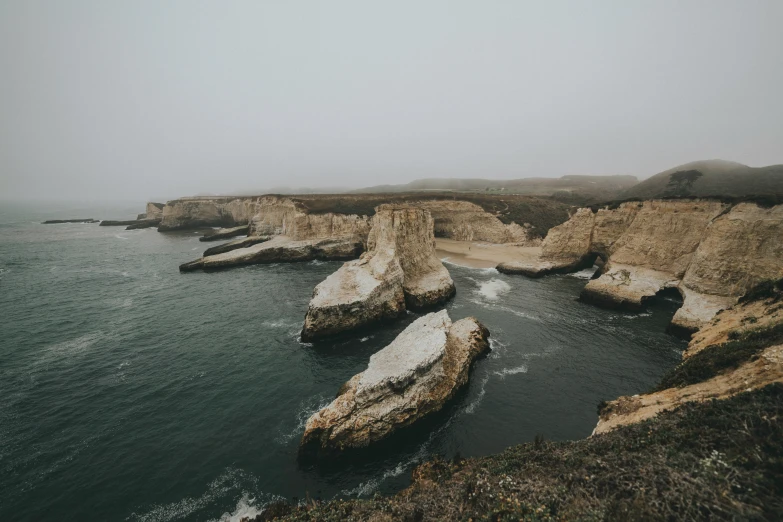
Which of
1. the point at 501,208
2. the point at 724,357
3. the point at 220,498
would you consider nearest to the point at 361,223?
the point at 501,208

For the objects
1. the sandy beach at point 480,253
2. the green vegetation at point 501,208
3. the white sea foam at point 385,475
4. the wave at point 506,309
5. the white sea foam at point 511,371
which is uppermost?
the green vegetation at point 501,208

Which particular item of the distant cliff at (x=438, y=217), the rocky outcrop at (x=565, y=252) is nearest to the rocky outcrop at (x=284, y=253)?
the distant cliff at (x=438, y=217)

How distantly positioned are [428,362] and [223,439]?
12.1m

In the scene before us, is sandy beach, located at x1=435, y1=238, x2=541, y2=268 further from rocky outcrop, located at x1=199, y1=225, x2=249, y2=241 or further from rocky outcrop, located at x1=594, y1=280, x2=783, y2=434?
rocky outcrop, located at x1=199, y1=225, x2=249, y2=241

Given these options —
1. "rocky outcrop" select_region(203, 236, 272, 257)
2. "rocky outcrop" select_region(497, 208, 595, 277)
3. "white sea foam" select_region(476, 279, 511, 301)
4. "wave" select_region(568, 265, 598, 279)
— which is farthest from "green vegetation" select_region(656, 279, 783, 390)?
"rocky outcrop" select_region(203, 236, 272, 257)

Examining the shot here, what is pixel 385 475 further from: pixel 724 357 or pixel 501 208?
pixel 501 208

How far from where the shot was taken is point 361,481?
14.5m

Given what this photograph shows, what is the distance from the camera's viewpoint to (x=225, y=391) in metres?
20.7

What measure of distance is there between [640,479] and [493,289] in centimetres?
3278

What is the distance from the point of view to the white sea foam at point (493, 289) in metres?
37.5

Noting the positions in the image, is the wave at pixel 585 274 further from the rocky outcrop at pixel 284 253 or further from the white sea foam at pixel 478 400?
the rocky outcrop at pixel 284 253

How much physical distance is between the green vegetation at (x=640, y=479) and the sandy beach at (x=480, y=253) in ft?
138

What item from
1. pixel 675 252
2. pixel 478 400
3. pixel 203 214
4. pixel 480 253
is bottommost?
pixel 478 400

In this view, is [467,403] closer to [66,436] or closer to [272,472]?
[272,472]
